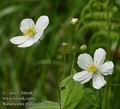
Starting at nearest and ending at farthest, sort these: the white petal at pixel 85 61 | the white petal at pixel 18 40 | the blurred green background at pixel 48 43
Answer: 1. the white petal at pixel 85 61
2. the white petal at pixel 18 40
3. the blurred green background at pixel 48 43

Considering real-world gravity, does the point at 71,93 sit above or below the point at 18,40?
below

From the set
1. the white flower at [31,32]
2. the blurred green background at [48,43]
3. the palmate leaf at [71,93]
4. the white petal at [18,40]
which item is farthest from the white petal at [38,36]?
the blurred green background at [48,43]

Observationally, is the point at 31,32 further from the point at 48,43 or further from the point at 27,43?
the point at 48,43

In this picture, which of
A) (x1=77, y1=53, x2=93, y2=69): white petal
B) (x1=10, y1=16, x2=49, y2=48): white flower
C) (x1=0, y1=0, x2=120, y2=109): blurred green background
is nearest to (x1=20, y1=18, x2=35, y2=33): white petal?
(x1=10, y1=16, x2=49, y2=48): white flower

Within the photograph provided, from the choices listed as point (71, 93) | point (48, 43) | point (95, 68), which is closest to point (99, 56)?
point (95, 68)

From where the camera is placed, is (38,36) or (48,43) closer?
(38,36)

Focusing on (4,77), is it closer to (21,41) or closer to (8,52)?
(8,52)

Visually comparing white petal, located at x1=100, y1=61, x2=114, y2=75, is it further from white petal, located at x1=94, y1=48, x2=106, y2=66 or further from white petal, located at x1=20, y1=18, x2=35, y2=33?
white petal, located at x1=20, y1=18, x2=35, y2=33

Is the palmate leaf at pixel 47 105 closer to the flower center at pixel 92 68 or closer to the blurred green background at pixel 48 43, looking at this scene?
the flower center at pixel 92 68
